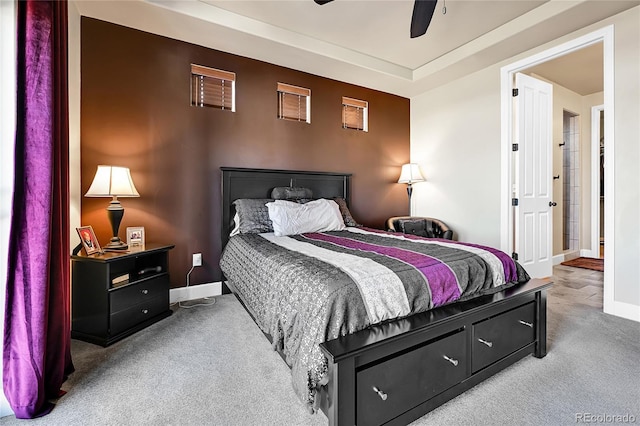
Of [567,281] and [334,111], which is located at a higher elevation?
[334,111]

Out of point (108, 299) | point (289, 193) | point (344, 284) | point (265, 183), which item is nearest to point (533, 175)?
point (289, 193)

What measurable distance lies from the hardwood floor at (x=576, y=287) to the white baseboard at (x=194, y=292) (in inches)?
137

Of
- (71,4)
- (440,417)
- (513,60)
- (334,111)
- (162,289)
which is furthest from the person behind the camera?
(334,111)

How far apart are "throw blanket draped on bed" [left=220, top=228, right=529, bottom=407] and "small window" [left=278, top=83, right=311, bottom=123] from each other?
2.03 meters

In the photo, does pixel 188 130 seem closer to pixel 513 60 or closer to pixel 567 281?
pixel 513 60

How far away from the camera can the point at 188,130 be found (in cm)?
304

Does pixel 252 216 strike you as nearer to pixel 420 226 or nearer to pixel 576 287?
pixel 420 226

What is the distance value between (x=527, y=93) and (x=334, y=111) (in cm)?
236

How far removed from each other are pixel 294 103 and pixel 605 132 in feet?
10.4

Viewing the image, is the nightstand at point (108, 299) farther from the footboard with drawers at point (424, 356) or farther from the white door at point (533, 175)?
the white door at point (533, 175)

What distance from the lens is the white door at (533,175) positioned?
3512 millimetres

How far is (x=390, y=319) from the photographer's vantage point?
1.38 metres

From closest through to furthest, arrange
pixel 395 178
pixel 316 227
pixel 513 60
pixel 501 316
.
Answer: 1. pixel 501 316
2. pixel 316 227
3. pixel 513 60
4. pixel 395 178

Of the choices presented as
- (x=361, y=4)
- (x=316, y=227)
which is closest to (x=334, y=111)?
(x=361, y=4)
